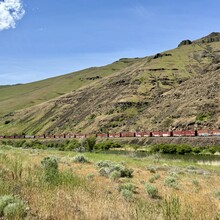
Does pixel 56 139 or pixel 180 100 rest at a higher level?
pixel 180 100

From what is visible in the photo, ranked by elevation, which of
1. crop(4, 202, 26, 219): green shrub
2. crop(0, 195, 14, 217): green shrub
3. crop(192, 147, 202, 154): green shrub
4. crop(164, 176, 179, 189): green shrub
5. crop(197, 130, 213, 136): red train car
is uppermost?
crop(0, 195, 14, 217): green shrub

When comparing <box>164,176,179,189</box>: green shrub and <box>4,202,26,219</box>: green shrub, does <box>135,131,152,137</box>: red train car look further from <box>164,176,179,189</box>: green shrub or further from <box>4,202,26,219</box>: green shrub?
<box>4,202,26,219</box>: green shrub

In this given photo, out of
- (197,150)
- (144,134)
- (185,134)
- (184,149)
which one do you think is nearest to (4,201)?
(197,150)

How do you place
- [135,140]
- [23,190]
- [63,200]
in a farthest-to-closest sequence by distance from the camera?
[135,140], [23,190], [63,200]

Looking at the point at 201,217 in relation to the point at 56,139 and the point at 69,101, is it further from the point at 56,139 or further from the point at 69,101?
the point at 69,101

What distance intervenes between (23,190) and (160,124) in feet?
284

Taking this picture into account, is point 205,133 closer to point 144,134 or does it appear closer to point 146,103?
point 144,134

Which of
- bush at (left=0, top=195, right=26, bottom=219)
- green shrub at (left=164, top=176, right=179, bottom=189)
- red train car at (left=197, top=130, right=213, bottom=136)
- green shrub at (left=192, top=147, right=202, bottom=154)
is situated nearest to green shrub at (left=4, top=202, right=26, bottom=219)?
bush at (left=0, top=195, right=26, bottom=219)

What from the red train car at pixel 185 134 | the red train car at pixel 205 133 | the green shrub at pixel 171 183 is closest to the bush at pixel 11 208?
the green shrub at pixel 171 183

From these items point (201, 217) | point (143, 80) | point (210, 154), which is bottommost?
point (210, 154)

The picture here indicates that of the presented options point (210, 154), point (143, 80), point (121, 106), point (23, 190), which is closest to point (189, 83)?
point (121, 106)

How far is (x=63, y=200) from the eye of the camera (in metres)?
7.93

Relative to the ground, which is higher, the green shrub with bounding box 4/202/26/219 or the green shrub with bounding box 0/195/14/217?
the green shrub with bounding box 0/195/14/217

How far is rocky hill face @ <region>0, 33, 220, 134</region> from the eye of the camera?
92.9m
